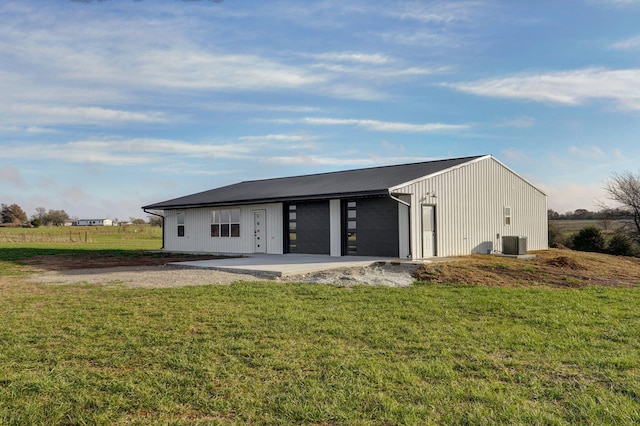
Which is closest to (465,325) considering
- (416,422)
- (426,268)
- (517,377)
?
(517,377)

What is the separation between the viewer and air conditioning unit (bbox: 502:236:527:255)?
18109 millimetres

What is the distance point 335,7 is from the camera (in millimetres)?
11641

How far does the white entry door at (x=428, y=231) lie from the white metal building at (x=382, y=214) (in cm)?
4

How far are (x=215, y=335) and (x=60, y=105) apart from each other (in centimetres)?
1429

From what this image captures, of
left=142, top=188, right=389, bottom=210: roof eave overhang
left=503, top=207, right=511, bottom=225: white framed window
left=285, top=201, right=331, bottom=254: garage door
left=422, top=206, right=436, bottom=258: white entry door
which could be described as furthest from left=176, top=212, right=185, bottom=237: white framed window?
left=503, top=207, right=511, bottom=225: white framed window

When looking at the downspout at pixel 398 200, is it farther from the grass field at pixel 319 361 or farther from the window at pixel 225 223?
the window at pixel 225 223

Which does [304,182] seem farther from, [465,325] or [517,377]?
[517,377]

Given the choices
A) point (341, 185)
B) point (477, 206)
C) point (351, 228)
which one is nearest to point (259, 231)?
point (341, 185)

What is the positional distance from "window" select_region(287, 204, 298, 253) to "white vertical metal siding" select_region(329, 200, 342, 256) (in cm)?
205

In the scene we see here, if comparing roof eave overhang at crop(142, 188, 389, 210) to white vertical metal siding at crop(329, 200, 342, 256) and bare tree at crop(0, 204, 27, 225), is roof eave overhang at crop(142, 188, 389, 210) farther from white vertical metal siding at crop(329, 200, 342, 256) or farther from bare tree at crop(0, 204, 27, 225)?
bare tree at crop(0, 204, 27, 225)

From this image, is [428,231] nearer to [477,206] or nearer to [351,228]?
[351,228]

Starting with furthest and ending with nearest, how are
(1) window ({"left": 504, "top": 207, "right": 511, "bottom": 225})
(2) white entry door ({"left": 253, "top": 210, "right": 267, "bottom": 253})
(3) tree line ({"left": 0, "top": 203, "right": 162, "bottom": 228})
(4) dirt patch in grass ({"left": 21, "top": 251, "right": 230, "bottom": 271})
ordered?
1. (3) tree line ({"left": 0, "top": 203, "right": 162, "bottom": 228})
2. (1) window ({"left": 504, "top": 207, "right": 511, "bottom": 225})
3. (2) white entry door ({"left": 253, "top": 210, "right": 267, "bottom": 253})
4. (4) dirt patch in grass ({"left": 21, "top": 251, "right": 230, "bottom": 271})

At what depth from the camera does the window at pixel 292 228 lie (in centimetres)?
1930

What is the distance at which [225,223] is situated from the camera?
22.1 m
